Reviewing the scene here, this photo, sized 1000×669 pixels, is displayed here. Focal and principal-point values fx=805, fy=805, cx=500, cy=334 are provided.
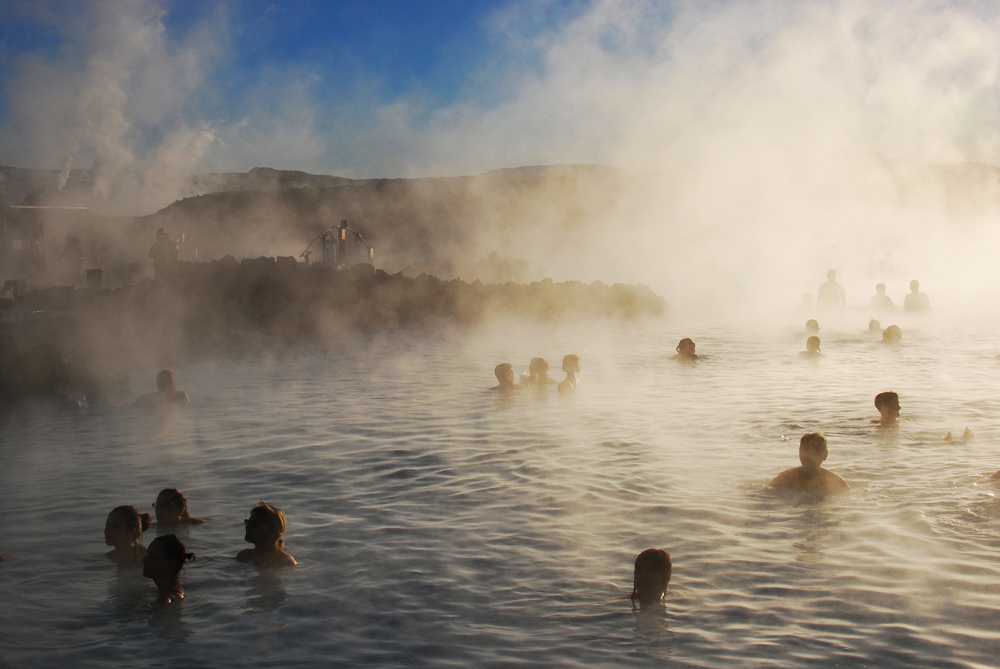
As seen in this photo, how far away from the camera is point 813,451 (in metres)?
Result: 6.33

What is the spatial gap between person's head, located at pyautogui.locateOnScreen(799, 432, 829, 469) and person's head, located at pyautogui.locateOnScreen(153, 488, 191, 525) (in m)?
A: 4.71

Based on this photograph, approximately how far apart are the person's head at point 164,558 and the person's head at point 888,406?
7.28 meters

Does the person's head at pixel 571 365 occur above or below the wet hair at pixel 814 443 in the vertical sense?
above

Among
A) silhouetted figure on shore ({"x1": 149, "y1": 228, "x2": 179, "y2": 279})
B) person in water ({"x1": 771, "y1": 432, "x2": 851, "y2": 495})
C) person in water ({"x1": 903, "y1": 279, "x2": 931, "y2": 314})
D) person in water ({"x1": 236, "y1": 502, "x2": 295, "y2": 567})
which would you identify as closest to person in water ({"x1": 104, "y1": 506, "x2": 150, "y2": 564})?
person in water ({"x1": 236, "y1": 502, "x2": 295, "y2": 567})

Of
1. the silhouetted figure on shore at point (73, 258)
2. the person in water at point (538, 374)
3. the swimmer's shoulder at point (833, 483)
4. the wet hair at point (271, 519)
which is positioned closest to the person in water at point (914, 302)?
the person in water at point (538, 374)

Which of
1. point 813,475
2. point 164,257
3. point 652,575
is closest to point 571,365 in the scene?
point 813,475

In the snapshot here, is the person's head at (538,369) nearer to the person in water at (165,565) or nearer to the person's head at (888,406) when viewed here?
the person's head at (888,406)

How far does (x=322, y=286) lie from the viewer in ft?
65.2

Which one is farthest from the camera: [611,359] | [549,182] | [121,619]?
[549,182]

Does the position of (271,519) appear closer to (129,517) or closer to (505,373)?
(129,517)

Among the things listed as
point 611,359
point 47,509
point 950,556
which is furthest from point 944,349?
point 47,509

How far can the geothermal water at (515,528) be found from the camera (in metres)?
3.99

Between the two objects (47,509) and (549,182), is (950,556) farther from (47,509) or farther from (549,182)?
(549,182)

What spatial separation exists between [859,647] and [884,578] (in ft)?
3.26
